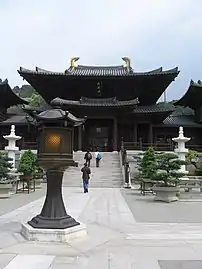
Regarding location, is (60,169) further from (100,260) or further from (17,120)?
(17,120)

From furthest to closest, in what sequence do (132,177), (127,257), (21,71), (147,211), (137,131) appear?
(137,131)
(21,71)
(132,177)
(147,211)
(127,257)

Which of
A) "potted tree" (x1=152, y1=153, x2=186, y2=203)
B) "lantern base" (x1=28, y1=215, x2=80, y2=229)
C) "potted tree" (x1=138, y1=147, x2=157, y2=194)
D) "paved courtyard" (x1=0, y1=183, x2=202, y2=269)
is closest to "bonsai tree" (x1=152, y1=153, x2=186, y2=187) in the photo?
"potted tree" (x1=152, y1=153, x2=186, y2=203)

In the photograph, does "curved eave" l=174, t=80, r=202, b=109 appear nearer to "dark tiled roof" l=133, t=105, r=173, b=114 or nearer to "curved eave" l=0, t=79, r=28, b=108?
"dark tiled roof" l=133, t=105, r=173, b=114

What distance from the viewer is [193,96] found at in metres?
39.6

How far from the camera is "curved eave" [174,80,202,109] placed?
122 feet

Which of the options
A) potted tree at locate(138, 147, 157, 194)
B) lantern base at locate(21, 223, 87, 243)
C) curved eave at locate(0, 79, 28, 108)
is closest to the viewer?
lantern base at locate(21, 223, 87, 243)

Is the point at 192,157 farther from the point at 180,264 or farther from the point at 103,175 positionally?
the point at 180,264

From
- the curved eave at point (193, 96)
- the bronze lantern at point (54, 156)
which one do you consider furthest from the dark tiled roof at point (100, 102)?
the bronze lantern at point (54, 156)

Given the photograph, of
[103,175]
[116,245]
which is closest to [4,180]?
[103,175]

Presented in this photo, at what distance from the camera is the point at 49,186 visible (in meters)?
8.48

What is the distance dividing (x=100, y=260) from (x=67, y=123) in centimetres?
341

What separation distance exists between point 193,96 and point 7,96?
20.2 metres

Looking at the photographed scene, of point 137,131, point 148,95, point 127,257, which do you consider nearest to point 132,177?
point 137,131

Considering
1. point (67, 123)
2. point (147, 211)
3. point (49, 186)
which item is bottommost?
point (147, 211)
